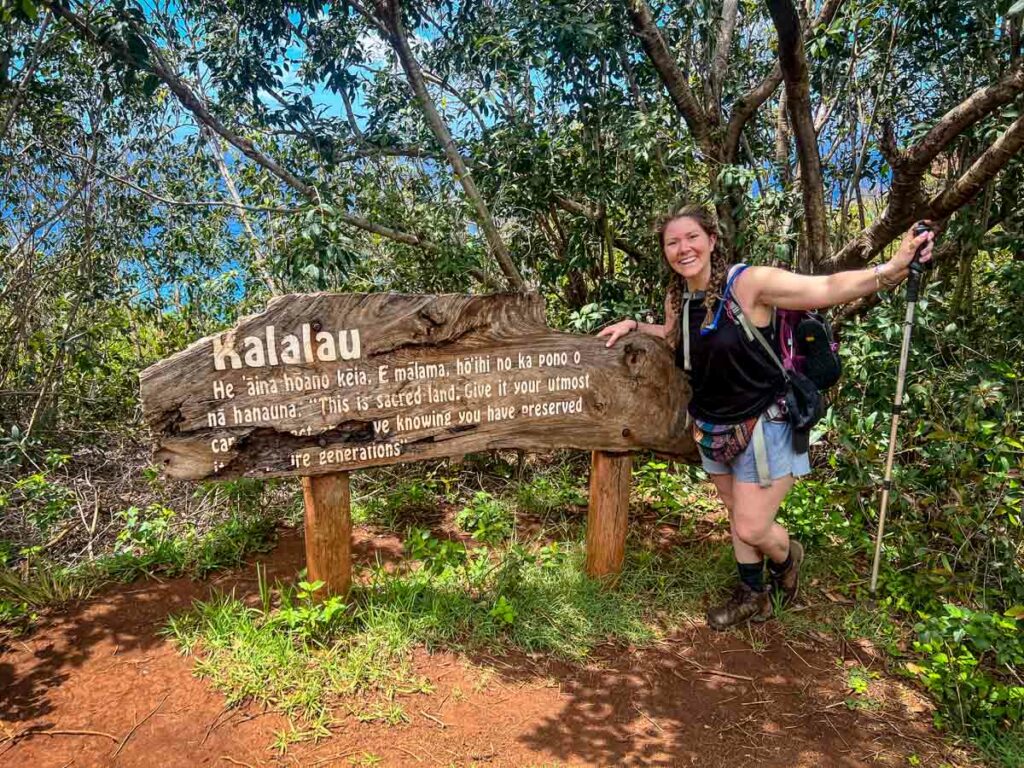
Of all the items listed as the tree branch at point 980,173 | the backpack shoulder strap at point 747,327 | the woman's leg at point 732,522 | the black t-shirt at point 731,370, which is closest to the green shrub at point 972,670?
the woman's leg at point 732,522

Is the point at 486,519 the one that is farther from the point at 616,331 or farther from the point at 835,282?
the point at 835,282

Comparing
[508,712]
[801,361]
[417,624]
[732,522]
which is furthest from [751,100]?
[508,712]

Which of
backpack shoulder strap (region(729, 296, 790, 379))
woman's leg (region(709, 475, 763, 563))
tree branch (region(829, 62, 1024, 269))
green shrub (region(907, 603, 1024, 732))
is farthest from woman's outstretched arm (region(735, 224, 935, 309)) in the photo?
green shrub (region(907, 603, 1024, 732))

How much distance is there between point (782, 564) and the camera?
10.7ft

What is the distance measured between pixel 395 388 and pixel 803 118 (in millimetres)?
2788

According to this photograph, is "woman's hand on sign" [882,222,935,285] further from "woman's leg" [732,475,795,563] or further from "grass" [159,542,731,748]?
"grass" [159,542,731,748]

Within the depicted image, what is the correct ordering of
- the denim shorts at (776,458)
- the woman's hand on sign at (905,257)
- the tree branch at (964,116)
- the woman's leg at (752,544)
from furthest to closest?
the tree branch at (964,116) < the woman's leg at (752,544) < the denim shorts at (776,458) < the woman's hand on sign at (905,257)

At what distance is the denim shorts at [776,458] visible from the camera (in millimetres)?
2809

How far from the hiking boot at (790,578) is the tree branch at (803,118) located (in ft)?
6.23

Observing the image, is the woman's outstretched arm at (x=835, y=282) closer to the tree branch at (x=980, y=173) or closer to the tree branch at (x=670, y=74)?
the tree branch at (x=980, y=173)

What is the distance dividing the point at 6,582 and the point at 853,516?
4500 mm

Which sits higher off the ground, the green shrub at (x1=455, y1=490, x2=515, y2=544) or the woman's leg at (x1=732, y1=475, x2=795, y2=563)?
the woman's leg at (x1=732, y1=475, x2=795, y2=563)

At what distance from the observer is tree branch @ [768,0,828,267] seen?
3.27 m

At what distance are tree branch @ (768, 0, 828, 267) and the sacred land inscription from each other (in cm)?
157
